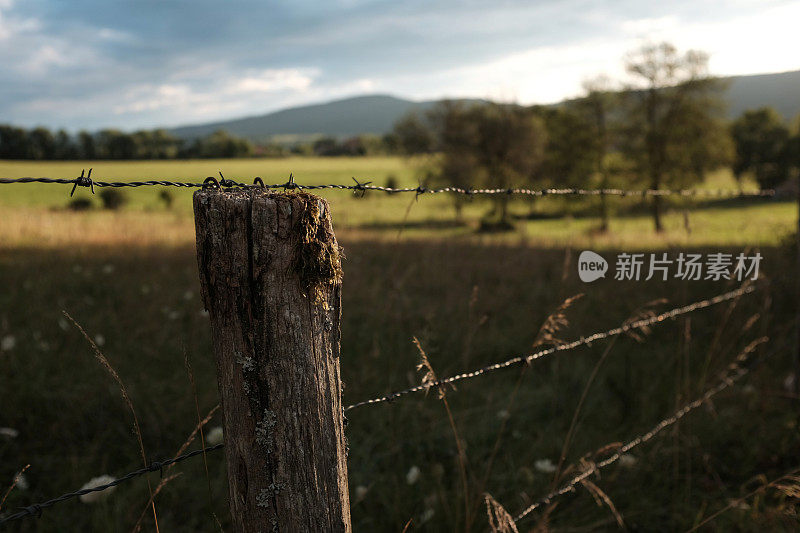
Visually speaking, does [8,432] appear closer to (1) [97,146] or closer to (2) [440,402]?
(2) [440,402]

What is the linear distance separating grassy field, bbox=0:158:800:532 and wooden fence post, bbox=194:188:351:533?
27cm

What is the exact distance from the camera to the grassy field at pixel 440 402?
2.73 meters

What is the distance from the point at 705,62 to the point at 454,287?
29.3m

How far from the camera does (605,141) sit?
3244cm

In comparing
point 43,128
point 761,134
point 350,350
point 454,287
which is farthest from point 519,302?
point 43,128

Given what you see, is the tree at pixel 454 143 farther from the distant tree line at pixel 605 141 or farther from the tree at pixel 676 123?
the tree at pixel 676 123

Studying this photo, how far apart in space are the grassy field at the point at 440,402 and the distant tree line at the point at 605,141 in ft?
79.2

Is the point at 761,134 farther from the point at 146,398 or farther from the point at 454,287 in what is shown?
the point at 146,398

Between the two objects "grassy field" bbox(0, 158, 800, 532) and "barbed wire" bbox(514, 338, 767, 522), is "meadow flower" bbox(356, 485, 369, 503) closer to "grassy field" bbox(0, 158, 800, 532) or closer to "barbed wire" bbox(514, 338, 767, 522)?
"grassy field" bbox(0, 158, 800, 532)

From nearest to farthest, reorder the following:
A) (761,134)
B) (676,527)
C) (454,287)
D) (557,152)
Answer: (676,527)
(454,287)
(557,152)
(761,134)

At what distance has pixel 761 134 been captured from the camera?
49.4 metres

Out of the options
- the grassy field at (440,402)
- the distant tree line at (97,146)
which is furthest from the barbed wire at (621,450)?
the distant tree line at (97,146)

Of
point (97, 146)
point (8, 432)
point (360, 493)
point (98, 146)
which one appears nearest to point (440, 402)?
point (360, 493)

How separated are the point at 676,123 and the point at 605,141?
4.49 m
